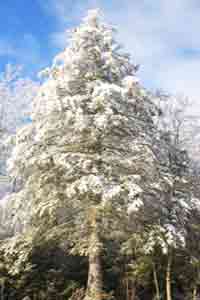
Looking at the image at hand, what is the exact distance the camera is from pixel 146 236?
8.43 metres

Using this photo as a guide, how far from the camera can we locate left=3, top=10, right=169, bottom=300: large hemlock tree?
8.35m

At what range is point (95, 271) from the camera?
8.85m

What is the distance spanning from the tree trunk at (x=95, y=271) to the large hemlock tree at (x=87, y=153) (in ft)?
0.08

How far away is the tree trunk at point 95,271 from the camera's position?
8383mm

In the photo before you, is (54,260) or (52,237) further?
(54,260)

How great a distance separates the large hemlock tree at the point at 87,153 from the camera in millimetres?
8352

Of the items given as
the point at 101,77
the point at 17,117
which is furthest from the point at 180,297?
the point at 17,117

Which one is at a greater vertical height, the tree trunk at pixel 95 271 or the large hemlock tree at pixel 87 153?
the large hemlock tree at pixel 87 153

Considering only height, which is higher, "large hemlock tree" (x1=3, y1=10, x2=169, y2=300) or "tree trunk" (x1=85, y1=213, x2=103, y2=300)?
"large hemlock tree" (x1=3, y1=10, x2=169, y2=300)

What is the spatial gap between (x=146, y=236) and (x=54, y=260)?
5.56 m

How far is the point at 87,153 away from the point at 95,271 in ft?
9.75

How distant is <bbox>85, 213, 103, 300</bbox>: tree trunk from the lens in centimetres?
838

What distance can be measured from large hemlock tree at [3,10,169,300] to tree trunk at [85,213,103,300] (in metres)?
0.02

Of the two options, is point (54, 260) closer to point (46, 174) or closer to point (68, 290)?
point (68, 290)
